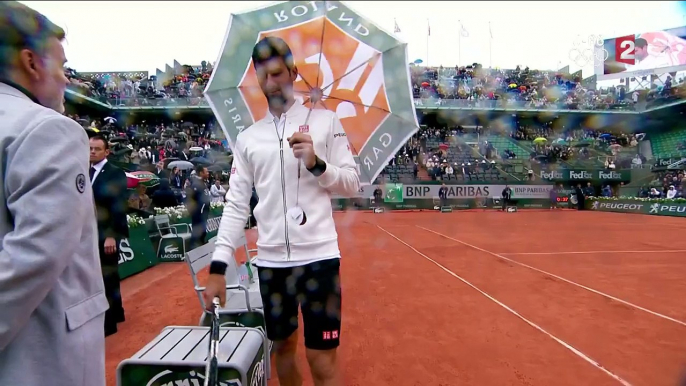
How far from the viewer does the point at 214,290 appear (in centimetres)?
188

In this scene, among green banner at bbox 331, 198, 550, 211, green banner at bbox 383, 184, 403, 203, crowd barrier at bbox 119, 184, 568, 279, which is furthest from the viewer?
green banner at bbox 383, 184, 403, 203

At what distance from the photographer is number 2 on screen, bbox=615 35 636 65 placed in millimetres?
35737

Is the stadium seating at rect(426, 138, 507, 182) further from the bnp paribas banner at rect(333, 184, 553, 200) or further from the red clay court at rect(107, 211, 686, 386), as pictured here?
the red clay court at rect(107, 211, 686, 386)

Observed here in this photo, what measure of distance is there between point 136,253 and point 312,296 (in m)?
6.64

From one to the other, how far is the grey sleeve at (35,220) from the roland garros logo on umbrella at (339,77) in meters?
1.75

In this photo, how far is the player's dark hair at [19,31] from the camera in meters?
1.09

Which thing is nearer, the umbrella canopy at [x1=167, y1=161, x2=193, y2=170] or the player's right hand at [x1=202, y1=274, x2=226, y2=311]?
the player's right hand at [x1=202, y1=274, x2=226, y2=311]

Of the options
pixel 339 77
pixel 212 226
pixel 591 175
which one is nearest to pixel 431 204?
pixel 591 175

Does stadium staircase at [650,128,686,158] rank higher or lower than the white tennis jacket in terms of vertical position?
higher

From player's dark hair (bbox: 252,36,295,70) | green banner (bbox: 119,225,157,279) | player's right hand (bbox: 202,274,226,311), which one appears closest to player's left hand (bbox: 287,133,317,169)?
player's dark hair (bbox: 252,36,295,70)

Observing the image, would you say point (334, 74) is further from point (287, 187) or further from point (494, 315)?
point (494, 315)

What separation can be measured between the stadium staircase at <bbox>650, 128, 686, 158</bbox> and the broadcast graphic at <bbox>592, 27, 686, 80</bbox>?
4.70m

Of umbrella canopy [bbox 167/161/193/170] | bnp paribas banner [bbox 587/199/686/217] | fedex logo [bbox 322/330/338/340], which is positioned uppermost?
umbrella canopy [bbox 167/161/193/170]

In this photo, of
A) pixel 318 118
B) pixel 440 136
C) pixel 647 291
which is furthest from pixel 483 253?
pixel 440 136
